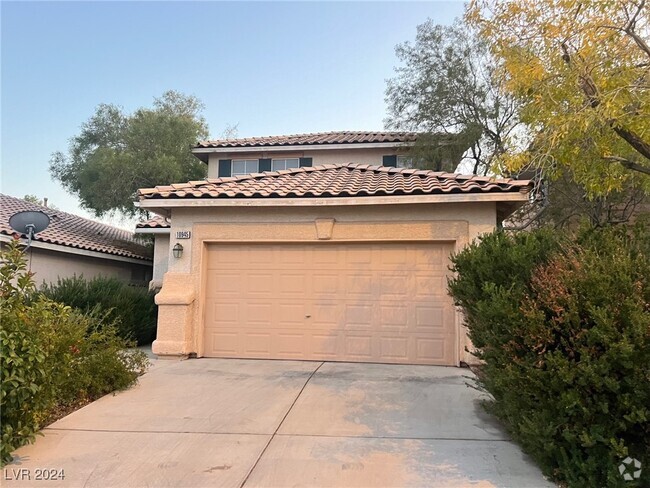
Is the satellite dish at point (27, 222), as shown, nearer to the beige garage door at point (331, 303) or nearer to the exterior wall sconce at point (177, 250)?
the exterior wall sconce at point (177, 250)

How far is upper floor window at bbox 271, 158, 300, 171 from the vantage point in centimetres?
1770

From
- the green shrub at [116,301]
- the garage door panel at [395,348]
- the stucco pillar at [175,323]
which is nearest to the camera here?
the garage door panel at [395,348]

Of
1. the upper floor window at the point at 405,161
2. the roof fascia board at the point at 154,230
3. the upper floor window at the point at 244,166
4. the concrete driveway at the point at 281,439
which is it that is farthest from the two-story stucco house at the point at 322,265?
the upper floor window at the point at 244,166

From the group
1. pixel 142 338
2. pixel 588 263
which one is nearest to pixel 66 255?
pixel 142 338

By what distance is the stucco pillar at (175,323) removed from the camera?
884 cm

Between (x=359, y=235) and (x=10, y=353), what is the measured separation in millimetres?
6165

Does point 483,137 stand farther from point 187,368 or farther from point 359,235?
point 187,368

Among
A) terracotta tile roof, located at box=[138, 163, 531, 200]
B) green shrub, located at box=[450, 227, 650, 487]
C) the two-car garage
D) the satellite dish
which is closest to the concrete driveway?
green shrub, located at box=[450, 227, 650, 487]

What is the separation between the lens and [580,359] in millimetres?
3383

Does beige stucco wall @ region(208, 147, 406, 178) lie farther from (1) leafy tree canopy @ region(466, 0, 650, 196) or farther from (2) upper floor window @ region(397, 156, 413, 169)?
(1) leafy tree canopy @ region(466, 0, 650, 196)

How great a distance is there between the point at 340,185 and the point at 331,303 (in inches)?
97.2

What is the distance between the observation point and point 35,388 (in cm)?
398

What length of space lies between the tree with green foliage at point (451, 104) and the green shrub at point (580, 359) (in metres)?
12.8

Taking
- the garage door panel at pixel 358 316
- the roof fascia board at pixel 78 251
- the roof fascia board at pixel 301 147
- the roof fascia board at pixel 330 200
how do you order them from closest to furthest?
the roof fascia board at pixel 330 200, the garage door panel at pixel 358 316, the roof fascia board at pixel 78 251, the roof fascia board at pixel 301 147
